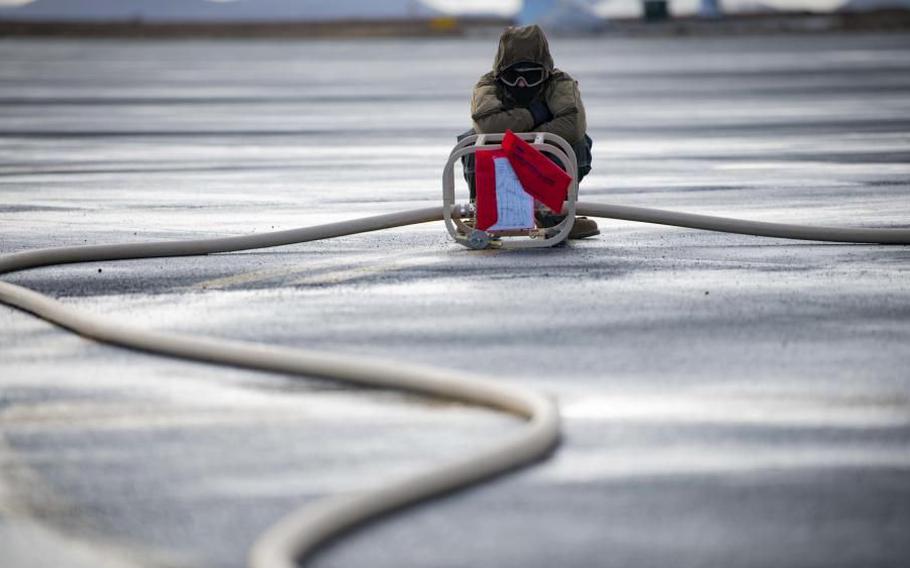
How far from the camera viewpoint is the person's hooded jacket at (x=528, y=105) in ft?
27.2

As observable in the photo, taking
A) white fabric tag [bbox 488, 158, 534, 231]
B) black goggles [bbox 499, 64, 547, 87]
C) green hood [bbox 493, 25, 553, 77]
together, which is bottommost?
white fabric tag [bbox 488, 158, 534, 231]

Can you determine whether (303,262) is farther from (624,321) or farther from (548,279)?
(624,321)


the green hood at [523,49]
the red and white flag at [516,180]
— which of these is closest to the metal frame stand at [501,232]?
the red and white flag at [516,180]

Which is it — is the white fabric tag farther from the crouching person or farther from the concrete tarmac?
the crouching person

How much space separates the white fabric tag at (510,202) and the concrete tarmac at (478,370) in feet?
0.76

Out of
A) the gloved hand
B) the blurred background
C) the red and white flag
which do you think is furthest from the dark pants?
the blurred background

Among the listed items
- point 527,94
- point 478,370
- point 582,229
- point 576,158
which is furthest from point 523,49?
point 478,370

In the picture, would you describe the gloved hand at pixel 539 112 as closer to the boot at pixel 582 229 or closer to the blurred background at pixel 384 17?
the boot at pixel 582 229

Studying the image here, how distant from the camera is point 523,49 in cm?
827

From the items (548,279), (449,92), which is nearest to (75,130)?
(449,92)

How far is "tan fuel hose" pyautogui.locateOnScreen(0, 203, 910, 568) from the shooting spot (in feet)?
12.2

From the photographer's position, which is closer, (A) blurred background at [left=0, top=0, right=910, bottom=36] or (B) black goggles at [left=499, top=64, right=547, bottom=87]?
(B) black goggles at [left=499, top=64, right=547, bottom=87]

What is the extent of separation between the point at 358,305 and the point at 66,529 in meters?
3.08

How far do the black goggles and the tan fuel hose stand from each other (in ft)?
2.42
